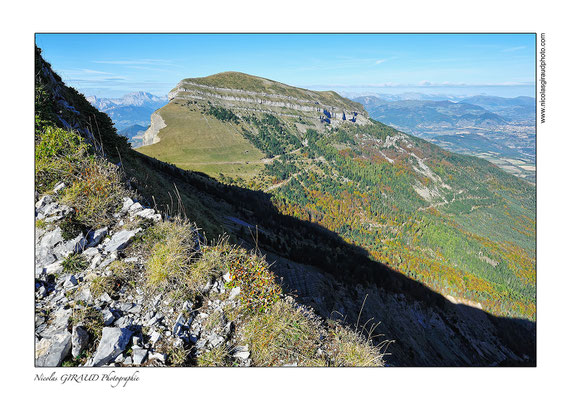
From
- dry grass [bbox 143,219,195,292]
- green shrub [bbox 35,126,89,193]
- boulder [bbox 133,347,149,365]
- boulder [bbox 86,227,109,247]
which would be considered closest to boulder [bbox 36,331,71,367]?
boulder [bbox 133,347,149,365]

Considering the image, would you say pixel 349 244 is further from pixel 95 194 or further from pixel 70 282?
pixel 70 282

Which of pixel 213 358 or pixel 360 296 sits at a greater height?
pixel 213 358

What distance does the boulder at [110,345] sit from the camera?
4.95 meters

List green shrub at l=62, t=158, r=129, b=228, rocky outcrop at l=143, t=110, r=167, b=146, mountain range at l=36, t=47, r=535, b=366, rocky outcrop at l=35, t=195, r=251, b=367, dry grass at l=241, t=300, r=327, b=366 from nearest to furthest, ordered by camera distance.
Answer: rocky outcrop at l=35, t=195, r=251, b=367, dry grass at l=241, t=300, r=327, b=366, green shrub at l=62, t=158, r=129, b=228, mountain range at l=36, t=47, r=535, b=366, rocky outcrop at l=143, t=110, r=167, b=146

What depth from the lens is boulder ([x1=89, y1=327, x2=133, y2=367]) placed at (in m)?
4.95

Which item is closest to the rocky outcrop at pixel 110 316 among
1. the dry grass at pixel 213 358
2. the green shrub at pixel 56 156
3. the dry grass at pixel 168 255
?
the dry grass at pixel 213 358

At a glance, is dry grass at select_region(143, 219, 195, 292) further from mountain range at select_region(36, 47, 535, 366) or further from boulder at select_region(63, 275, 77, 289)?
boulder at select_region(63, 275, 77, 289)

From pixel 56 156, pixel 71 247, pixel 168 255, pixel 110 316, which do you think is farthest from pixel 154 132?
pixel 110 316

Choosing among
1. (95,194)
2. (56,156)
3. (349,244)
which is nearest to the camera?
(95,194)

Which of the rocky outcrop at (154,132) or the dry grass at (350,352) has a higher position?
the rocky outcrop at (154,132)

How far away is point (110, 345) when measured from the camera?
501 centimetres

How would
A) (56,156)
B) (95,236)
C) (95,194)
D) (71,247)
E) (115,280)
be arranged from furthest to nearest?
(56,156) < (95,194) < (95,236) < (71,247) < (115,280)

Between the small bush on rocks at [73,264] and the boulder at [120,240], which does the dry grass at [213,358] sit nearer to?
the boulder at [120,240]

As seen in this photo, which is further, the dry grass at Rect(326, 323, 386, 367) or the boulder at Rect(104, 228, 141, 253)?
the boulder at Rect(104, 228, 141, 253)
